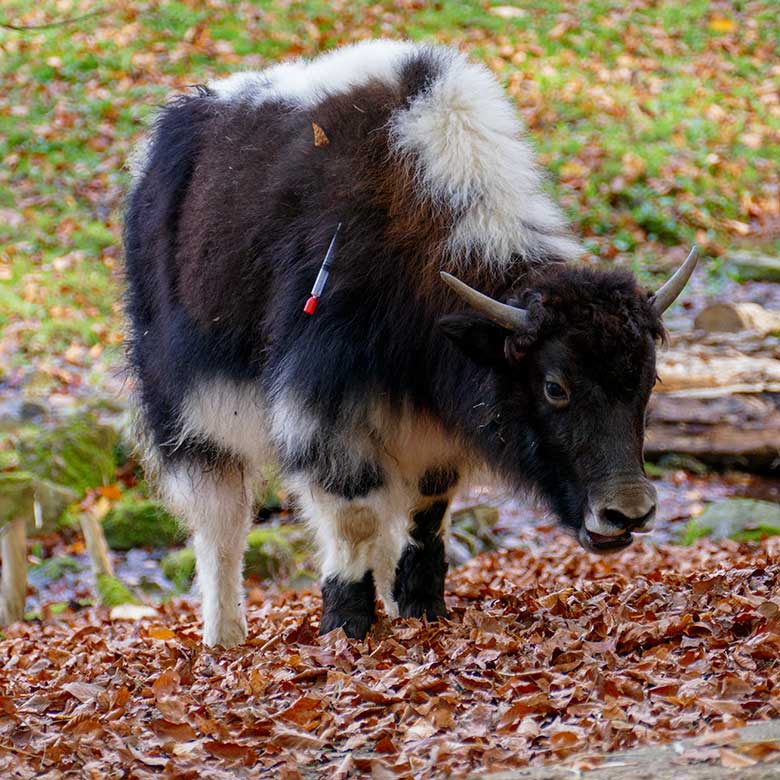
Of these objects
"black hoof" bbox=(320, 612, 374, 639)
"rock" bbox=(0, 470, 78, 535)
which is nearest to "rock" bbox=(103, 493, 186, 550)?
"rock" bbox=(0, 470, 78, 535)

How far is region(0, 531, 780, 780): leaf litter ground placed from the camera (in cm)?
393

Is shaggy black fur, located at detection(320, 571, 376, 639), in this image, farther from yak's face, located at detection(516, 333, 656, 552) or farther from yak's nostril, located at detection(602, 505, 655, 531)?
yak's nostril, located at detection(602, 505, 655, 531)

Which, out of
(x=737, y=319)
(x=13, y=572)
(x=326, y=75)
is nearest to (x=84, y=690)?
(x=326, y=75)

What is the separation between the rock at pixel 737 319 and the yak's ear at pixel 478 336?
7.06 m

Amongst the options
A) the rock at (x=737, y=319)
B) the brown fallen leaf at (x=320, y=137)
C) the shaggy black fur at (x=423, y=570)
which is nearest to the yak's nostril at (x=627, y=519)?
the shaggy black fur at (x=423, y=570)

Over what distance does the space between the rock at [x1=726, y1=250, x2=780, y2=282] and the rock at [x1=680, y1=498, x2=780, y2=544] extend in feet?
15.2

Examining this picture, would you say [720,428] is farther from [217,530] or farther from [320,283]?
[320,283]

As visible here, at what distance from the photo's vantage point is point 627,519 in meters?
4.75

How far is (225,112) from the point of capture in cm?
626

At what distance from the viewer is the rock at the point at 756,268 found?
44.3 feet

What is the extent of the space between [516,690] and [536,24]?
1553 centimetres

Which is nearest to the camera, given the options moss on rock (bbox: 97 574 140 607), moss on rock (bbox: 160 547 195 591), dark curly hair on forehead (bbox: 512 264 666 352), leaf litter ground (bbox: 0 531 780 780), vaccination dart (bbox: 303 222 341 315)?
leaf litter ground (bbox: 0 531 780 780)

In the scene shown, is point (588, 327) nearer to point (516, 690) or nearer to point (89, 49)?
point (516, 690)

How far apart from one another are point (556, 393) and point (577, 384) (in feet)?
0.36
